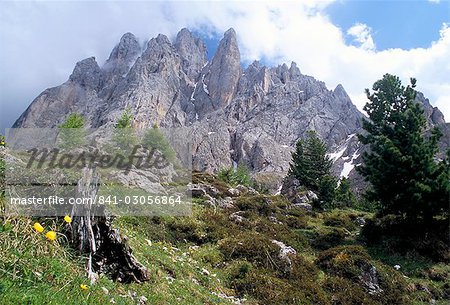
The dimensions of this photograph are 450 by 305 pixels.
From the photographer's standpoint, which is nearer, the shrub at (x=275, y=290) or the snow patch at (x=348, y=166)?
the shrub at (x=275, y=290)

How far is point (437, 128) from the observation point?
82.5 ft

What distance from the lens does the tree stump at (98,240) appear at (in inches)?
295

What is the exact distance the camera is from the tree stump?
7.49 metres

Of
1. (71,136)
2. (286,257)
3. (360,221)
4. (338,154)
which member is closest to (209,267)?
(286,257)

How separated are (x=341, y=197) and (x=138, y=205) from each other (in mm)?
33798

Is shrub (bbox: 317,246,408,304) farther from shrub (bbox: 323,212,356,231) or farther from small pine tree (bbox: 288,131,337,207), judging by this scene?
small pine tree (bbox: 288,131,337,207)

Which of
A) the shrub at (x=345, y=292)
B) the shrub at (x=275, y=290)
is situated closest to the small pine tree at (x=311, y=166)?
the shrub at (x=345, y=292)

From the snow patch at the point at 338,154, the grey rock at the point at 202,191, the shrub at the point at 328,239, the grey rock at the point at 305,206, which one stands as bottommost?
the shrub at the point at 328,239

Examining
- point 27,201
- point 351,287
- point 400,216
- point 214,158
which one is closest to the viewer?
point 27,201

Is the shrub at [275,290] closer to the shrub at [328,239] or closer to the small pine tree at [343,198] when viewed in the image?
the shrub at [328,239]

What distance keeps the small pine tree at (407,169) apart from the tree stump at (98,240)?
20036 millimetres

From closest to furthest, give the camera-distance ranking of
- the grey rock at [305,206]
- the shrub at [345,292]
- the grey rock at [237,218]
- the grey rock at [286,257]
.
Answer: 1. the shrub at [345,292]
2. the grey rock at [286,257]
3. the grey rock at [237,218]
4. the grey rock at [305,206]

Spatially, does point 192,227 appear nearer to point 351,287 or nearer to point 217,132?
point 351,287

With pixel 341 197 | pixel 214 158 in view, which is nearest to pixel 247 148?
pixel 214 158
